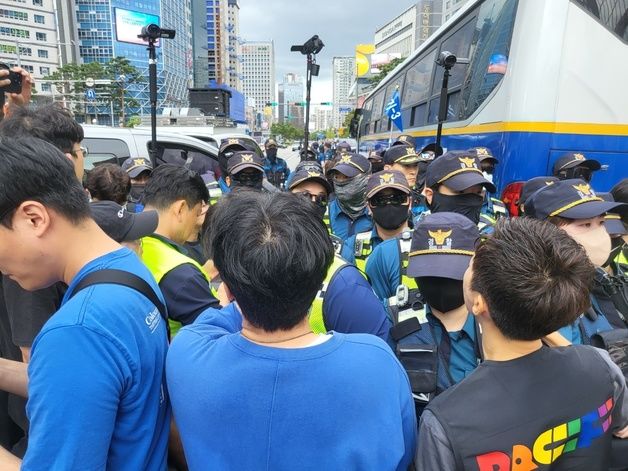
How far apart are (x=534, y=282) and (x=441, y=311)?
0.70 meters

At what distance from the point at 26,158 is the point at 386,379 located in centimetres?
104

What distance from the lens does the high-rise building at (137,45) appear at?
7069cm

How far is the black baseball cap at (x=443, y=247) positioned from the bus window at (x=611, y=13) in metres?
3.95

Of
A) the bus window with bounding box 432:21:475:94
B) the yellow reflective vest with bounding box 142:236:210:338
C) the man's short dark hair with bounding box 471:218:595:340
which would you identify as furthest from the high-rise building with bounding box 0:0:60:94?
the man's short dark hair with bounding box 471:218:595:340

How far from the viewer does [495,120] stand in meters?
5.11

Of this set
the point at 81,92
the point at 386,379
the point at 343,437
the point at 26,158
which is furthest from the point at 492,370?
the point at 81,92

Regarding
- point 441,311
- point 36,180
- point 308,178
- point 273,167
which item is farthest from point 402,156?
point 273,167

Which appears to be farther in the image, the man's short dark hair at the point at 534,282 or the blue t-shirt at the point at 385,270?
the blue t-shirt at the point at 385,270

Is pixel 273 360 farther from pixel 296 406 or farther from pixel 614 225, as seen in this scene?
pixel 614 225

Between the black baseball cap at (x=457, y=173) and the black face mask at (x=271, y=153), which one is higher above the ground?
the black baseball cap at (x=457, y=173)

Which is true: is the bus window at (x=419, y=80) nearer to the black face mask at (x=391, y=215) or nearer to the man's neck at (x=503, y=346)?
the black face mask at (x=391, y=215)

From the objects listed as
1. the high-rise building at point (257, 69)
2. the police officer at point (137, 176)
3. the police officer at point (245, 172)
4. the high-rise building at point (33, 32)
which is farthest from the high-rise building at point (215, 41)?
the police officer at point (245, 172)

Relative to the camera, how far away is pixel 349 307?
1683mm

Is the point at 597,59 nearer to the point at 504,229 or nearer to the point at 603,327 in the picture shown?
the point at 603,327
